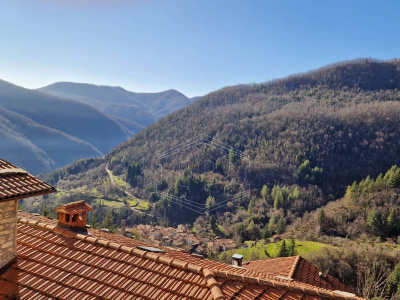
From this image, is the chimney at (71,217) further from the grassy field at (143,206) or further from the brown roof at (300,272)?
the grassy field at (143,206)

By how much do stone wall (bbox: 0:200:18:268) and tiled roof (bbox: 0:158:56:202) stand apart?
20.8 inches

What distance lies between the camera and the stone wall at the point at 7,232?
5785 mm

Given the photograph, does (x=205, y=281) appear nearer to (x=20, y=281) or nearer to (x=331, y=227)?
(x=20, y=281)

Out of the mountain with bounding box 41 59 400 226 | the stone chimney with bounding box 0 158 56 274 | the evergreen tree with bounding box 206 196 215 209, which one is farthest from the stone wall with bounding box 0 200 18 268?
the evergreen tree with bounding box 206 196 215 209

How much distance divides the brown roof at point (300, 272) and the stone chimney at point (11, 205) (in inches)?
366

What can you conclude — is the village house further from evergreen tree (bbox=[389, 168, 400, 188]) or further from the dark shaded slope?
the dark shaded slope

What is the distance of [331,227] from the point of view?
44656mm

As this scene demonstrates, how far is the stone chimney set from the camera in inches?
221

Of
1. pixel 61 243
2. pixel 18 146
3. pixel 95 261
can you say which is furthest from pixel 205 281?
pixel 18 146

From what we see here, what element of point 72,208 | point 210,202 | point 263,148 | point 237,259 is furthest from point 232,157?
point 72,208

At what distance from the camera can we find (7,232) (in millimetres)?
Result: 5887

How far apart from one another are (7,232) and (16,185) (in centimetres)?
112

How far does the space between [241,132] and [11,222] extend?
106 m

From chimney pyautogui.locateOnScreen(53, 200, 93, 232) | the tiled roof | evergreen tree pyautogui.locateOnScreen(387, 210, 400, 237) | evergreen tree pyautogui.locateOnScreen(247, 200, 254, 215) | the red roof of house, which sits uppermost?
the tiled roof
